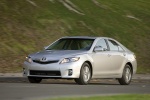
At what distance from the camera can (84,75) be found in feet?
57.4

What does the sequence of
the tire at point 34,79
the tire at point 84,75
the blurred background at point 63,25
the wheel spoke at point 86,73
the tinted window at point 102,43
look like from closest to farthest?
the tire at point 84,75 → the wheel spoke at point 86,73 → the tire at point 34,79 → the tinted window at point 102,43 → the blurred background at point 63,25

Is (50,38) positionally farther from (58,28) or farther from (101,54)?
(101,54)

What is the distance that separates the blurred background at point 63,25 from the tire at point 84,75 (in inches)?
250

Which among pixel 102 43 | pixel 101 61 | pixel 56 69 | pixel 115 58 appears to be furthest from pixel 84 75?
pixel 115 58

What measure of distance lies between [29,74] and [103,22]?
15.1 m

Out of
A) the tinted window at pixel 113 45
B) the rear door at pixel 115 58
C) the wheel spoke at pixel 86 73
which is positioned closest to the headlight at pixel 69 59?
Answer: the wheel spoke at pixel 86 73

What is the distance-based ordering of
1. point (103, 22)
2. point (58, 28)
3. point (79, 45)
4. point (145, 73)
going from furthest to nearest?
point (103, 22)
point (58, 28)
point (145, 73)
point (79, 45)

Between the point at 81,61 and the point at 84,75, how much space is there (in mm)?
426

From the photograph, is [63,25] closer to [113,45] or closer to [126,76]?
[113,45]

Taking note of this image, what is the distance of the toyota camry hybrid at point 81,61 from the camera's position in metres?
17.2

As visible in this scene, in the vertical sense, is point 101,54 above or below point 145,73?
above

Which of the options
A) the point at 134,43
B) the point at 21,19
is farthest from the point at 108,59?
A: the point at 134,43

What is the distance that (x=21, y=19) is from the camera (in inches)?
1126

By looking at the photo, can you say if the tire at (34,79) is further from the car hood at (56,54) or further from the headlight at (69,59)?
the headlight at (69,59)
